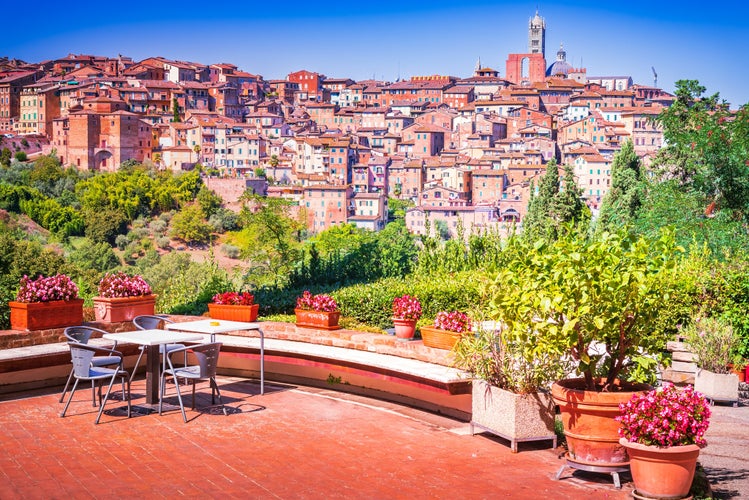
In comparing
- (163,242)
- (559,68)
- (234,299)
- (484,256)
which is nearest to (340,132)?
(163,242)

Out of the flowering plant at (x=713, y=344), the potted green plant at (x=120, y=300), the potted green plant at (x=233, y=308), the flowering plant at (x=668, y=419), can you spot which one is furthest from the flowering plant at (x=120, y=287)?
the flowering plant at (x=668, y=419)

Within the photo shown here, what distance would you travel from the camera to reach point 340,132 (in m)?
101

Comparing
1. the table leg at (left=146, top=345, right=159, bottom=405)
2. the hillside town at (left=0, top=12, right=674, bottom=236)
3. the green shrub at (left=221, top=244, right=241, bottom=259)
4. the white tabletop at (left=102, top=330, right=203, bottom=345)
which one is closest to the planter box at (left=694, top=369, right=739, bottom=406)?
the white tabletop at (left=102, top=330, right=203, bottom=345)

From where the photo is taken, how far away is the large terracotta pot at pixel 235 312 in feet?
24.6

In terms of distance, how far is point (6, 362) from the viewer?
6129mm

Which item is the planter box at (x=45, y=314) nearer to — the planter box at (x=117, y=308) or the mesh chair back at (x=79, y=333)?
the planter box at (x=117, y=308)

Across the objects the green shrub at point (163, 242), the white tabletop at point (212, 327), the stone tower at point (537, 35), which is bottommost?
the green shrub at point (163, 242)

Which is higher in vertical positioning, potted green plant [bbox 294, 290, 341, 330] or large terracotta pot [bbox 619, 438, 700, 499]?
potted green plant [bbox 294, 290, 341, 330]

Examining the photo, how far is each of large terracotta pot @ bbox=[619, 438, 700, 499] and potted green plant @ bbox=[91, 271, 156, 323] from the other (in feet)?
15.0

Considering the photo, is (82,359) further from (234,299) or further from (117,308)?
(234,299)

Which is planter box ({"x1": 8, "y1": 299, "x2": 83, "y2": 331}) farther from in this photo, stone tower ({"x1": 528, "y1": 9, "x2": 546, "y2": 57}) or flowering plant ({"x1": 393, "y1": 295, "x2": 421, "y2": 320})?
stone tower ({"x1": 528, "y1": 9, "x2": 546, "y2": 57})

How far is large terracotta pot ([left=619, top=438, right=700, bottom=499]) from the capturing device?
377 cm

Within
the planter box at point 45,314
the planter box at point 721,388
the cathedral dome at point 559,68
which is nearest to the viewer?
the planter box at point 721,388

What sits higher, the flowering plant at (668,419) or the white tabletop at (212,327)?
the white tabletop at (212,327)
